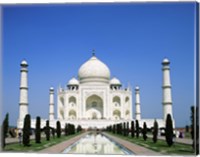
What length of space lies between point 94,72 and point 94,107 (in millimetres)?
2764

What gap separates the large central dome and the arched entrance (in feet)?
4.53

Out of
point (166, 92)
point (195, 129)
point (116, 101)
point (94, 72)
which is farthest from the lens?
point (116, 101)

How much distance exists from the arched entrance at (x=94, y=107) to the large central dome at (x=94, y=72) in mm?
1379

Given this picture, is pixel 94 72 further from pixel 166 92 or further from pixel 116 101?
pixel 166 92

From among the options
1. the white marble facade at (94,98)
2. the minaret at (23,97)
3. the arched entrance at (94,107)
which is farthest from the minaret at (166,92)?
the minaret at (23,97)

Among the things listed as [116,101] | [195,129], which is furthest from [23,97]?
[195,129]

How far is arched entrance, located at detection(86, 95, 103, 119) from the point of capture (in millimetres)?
29875

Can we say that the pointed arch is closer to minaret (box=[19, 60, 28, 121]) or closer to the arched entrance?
the arched entrance

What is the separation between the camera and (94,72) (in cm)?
2998

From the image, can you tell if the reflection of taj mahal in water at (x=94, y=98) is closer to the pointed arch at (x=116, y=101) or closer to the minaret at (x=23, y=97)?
the pointed arch at (x=116, y=101)

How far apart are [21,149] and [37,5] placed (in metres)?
3.65

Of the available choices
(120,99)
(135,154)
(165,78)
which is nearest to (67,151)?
(135,154)

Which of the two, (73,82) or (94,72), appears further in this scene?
(73,82)

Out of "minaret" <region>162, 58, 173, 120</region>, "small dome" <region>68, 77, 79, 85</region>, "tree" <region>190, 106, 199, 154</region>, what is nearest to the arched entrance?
"small dome" <region>68, 77, 79, 85</region>
